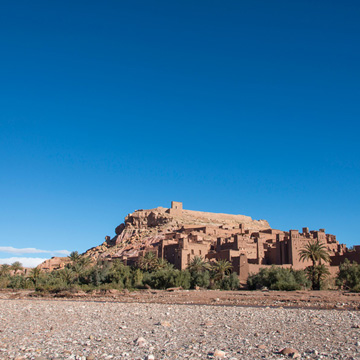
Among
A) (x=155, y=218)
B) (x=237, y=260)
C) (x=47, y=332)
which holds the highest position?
(x=155, y=218)

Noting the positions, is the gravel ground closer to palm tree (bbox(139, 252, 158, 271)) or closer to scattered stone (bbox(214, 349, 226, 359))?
scattered stone (bbox(214, 349, 226, 359))

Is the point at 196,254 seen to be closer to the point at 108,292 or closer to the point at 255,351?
the point at 108,292

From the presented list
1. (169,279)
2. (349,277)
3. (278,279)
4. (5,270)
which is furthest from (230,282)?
(5,270)

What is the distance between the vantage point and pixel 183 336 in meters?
12.0

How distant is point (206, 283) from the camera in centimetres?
3775

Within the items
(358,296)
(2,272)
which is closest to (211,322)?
(358,296)

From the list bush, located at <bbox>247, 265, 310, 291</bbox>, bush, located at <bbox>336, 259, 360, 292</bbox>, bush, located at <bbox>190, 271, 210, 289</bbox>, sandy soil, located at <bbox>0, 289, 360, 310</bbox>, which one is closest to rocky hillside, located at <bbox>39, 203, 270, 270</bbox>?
bush, located at <bbox>190, 271, 210, 289</bbox>

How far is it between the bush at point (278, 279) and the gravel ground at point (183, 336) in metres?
15.9

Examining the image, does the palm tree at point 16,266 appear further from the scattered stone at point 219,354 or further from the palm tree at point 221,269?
the scattered stone at point 219,354

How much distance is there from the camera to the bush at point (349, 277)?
3331 cm

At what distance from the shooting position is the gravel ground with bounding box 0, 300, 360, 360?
31.0ft

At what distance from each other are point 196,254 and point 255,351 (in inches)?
1468

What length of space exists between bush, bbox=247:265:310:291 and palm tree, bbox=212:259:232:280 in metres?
2.58

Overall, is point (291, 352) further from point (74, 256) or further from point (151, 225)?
point (151, 225)
